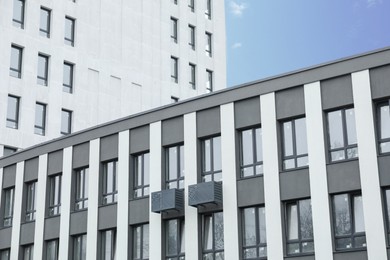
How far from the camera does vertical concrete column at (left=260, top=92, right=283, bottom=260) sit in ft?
88.6

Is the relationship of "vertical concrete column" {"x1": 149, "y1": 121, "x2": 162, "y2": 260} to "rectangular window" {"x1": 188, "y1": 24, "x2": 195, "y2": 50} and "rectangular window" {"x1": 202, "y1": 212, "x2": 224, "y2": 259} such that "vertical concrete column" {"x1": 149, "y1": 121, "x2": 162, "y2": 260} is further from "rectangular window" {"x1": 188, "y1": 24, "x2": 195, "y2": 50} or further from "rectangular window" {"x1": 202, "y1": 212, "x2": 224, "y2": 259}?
"rectangular window" {"x1": 188, "y1": 24, "x2": 195, "y2": 50}

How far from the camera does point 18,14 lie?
164 ft

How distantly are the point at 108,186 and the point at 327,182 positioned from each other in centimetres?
1078

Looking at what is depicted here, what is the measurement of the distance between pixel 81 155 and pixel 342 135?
1281 centimetres

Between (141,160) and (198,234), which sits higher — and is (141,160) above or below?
above

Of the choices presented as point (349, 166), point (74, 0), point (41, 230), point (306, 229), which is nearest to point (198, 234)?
point (306, 229)

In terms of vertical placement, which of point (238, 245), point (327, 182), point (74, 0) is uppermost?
point (74, 0)

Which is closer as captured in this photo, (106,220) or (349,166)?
(349,166)

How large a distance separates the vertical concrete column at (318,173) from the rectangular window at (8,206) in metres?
16.9

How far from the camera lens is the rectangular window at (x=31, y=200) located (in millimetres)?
36562

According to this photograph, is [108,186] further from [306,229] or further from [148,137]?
[306,229]

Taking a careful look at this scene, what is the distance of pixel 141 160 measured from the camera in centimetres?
3253

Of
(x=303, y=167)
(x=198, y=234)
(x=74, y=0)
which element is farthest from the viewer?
(x=74, y=0)

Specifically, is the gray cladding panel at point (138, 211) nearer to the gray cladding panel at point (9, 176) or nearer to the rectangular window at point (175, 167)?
the rectangular window at point (175, 167)
